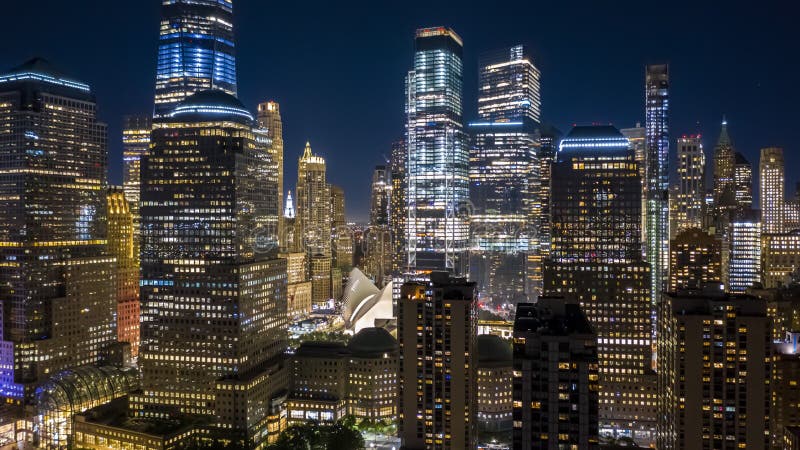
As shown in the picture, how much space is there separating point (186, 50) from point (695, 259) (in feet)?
462

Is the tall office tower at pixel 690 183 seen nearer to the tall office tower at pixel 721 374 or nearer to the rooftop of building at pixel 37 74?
the tall office tower at pixel 721 374

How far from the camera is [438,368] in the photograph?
233ft

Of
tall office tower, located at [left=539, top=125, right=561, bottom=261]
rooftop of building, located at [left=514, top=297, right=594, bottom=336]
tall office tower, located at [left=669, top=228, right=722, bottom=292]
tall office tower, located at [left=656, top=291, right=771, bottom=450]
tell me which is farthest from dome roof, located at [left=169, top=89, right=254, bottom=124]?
tall office tower, located at [left=669, top=228, right=722, bottom=292]

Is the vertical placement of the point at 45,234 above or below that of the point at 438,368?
above

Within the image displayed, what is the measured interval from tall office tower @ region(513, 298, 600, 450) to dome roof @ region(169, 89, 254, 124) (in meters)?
66.2

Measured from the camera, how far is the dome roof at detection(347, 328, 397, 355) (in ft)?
351

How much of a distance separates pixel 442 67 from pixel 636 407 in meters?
111

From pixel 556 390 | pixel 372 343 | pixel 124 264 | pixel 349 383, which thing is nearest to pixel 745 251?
pixel 372 343

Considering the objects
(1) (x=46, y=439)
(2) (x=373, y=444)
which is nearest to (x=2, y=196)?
(1) (x=46, y=439)

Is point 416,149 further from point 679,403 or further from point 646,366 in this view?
point 679,403

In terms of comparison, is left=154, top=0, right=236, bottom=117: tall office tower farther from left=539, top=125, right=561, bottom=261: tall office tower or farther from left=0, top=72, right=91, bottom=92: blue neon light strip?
left=539, top=125, right=561, bottom=261: tall office tower

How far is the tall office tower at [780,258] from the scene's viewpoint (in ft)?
543

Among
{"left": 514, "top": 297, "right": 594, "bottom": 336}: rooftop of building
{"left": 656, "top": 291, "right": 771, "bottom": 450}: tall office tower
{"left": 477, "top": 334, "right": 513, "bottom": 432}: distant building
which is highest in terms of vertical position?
{"left": 514, "top": 297, "right": 594, "bottom": 336}: rooftop of building

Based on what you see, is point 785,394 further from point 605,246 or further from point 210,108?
point 210,108
